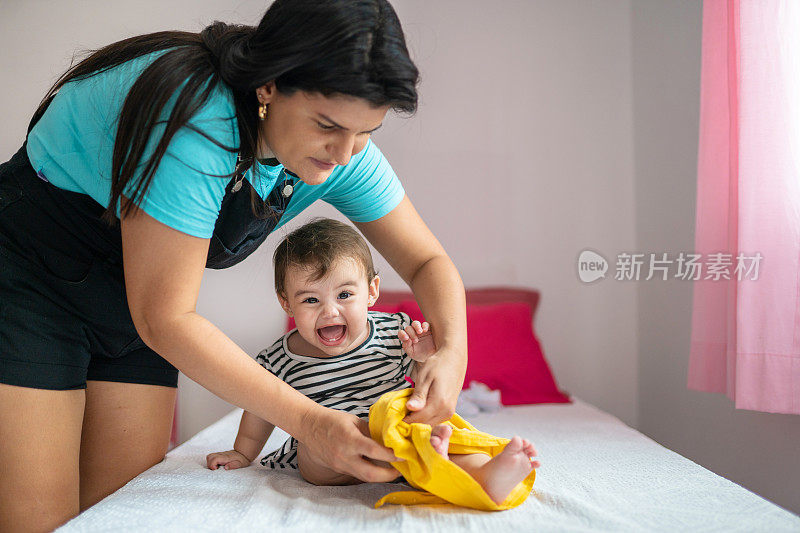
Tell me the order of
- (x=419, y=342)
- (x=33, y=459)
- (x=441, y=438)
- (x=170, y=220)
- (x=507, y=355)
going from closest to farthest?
(x=170, y=220) < (x=441, y=438) < (x=33, y=459) < (x=419, y=342) < (x=507, y=355)

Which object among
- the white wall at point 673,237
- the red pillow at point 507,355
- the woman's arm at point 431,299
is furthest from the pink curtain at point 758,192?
the woman's arm at point 431,299

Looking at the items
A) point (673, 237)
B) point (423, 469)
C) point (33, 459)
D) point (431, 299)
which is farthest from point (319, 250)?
point (673, 237)

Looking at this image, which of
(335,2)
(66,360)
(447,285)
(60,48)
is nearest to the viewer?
(335,2)

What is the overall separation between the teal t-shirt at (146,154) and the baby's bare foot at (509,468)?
57cm

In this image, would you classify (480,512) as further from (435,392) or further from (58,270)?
(58,270)

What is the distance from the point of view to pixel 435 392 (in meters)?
1.13

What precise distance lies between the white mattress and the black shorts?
0.89 feet

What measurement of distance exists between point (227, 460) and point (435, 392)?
541 millimetres

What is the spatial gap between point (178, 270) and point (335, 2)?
452 mm

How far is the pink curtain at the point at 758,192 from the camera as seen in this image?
5.39 feet

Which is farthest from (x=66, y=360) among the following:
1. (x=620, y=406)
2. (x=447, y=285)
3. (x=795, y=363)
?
(x=620, y=406)

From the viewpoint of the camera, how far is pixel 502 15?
2.81 metres

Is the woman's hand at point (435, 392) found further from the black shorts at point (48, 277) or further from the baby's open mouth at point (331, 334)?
the black shorts at point (48, 277)

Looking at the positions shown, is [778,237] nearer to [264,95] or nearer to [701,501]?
[701,501]
